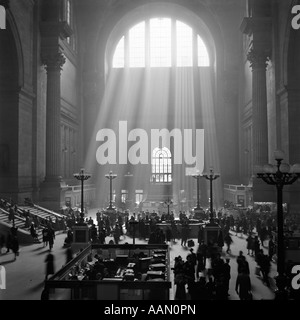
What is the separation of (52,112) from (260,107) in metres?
17.2

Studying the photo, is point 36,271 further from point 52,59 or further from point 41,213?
point 52,59

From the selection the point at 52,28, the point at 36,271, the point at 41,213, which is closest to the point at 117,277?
the point at 36,271

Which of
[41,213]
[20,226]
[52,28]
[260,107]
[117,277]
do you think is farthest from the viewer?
[52,28]

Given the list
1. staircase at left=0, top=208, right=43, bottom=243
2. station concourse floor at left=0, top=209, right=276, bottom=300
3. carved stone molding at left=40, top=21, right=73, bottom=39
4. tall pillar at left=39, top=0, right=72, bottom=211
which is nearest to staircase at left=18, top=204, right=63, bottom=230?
staircase at left=0, top=208, right=43, bottom=243

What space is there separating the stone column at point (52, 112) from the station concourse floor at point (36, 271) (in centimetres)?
1315

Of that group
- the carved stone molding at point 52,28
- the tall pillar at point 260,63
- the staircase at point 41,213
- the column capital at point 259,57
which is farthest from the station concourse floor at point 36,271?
the carved stone molding at point 52,28

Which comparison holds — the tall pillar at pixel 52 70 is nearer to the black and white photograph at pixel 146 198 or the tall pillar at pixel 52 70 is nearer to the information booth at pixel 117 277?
the black and white photograph at pixel 146 198

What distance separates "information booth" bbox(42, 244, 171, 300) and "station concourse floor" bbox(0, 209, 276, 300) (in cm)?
83

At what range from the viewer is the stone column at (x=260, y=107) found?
3444 cm

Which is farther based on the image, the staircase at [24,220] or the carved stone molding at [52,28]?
the carved stone molding at [52,28]

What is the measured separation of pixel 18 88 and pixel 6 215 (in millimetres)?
11039

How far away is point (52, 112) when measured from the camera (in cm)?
3569

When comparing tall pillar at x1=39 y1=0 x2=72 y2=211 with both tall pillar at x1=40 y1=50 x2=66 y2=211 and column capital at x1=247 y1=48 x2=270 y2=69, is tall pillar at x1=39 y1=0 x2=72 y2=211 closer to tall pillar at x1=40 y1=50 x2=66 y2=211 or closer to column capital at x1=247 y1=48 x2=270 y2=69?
tall pillar at x1=40 y1=50 x2=66 y2=211

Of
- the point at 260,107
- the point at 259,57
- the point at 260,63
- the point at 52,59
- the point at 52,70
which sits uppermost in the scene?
the point at 52,59
